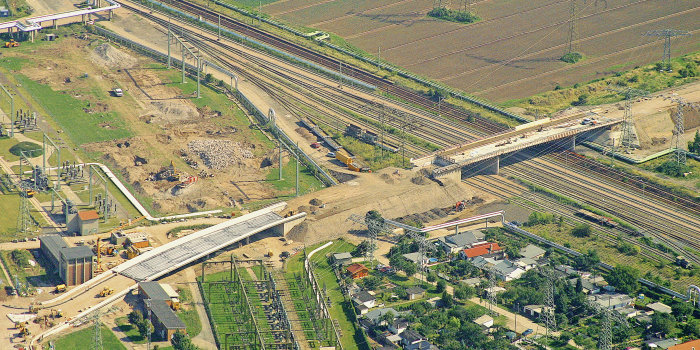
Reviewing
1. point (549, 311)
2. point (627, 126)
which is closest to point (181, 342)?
point (549, 311)

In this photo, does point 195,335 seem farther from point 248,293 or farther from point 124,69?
point 124,69

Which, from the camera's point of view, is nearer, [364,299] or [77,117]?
[364,299]

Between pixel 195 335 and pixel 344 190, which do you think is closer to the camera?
pixel 195 335

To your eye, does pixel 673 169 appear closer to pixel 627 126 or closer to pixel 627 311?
pixel 627 126

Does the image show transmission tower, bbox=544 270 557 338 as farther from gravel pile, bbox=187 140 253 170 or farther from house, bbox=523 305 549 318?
gravel pile, bbox=187 140 253 170

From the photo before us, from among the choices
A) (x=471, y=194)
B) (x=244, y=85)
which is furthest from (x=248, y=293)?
(x=244, y=85)

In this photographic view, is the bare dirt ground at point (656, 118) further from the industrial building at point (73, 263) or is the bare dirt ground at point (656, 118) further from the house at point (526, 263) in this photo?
the industrial building at point (73, 263)

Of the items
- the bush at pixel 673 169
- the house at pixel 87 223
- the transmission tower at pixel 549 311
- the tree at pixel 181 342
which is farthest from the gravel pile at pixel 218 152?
the bush at pixel 673 169
